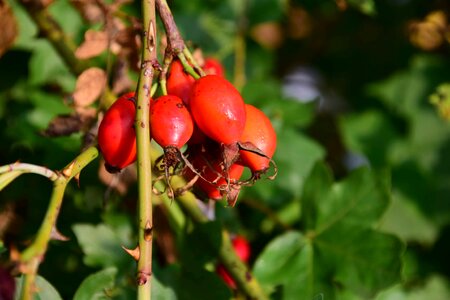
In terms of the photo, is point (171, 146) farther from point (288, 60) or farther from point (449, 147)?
point (288, 60)

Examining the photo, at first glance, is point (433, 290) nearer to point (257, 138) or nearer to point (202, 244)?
point (202, 244)

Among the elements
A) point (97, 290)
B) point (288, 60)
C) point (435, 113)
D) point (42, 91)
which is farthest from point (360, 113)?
point (97, 290)

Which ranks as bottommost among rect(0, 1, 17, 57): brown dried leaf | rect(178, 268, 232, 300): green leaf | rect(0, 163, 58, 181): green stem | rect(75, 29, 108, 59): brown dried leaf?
rect(178, 268, 232, 300): green leaf

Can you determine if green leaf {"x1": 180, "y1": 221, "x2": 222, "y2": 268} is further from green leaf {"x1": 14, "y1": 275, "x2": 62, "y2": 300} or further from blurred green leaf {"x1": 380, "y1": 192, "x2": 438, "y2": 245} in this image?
blurred green leaf {"x1": 380, "y1": 192, "x2": 438, "y2": 245}

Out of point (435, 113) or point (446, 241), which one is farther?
point (435, 113)

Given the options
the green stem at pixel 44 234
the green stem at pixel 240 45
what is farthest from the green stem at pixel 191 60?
the green stem at pixel 240 45

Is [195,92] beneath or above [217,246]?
above

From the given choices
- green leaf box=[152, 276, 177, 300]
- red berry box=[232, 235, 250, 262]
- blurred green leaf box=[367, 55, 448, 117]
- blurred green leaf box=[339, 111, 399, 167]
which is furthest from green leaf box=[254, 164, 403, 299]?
blurred green leaf box=[367, 55, 448, 117]
